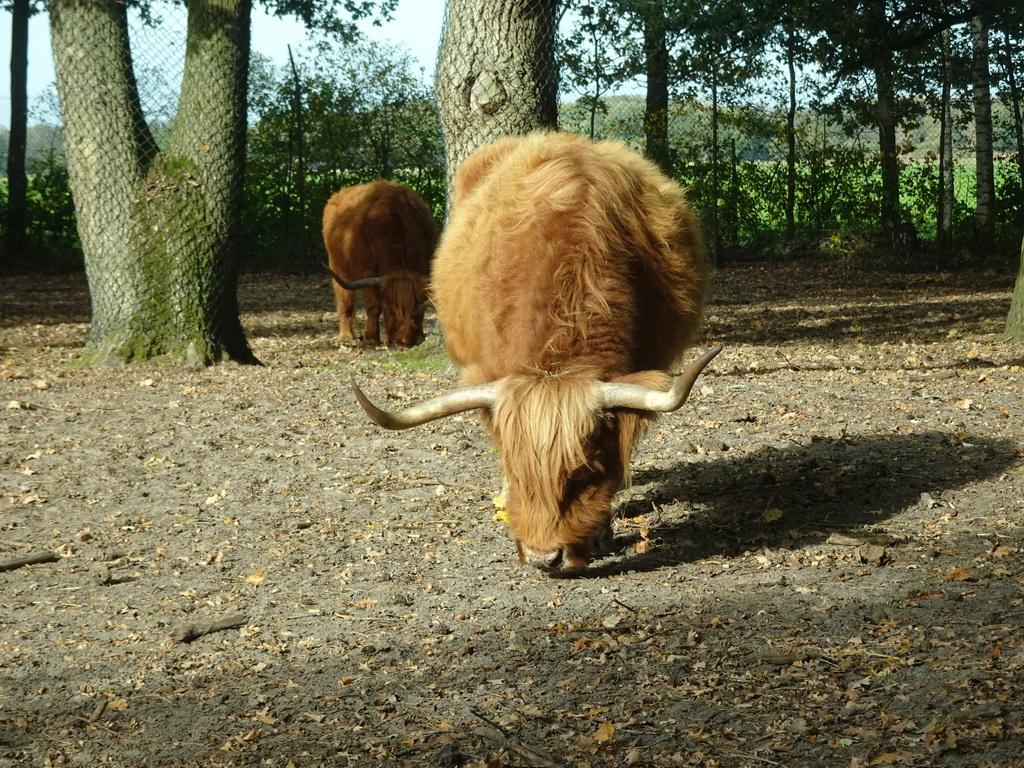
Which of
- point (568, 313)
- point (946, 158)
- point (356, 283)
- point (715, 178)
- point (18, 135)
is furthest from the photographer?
point (18, 135)

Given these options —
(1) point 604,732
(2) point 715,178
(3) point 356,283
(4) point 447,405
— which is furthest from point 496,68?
(2) point 715,178

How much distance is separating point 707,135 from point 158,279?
44.6 feet

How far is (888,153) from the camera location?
19844 millimetres

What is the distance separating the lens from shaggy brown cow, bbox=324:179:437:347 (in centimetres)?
1184

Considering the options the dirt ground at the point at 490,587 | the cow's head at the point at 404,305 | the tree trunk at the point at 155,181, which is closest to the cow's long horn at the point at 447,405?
the dirt ground at the point at 490,587

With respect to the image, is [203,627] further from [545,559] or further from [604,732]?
[604,732]

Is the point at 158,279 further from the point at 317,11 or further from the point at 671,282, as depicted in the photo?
the point at 317,11

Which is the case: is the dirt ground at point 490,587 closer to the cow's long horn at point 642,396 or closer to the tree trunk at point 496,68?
the cow's long horn at point 642,396

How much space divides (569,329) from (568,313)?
74 mm

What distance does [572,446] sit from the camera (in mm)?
4008

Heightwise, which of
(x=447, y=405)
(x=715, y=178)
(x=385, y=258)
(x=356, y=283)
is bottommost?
(x=447, y=405)

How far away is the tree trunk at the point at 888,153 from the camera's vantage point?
19.6 meters

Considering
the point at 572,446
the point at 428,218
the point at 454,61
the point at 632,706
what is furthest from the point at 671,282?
the point at 428,218

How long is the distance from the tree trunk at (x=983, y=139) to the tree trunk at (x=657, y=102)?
17.8ft
